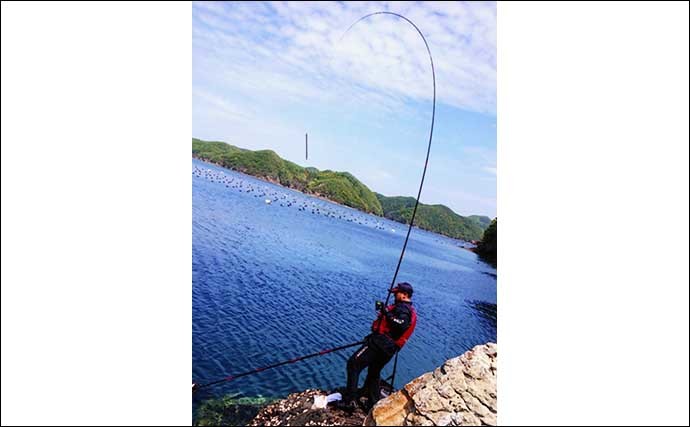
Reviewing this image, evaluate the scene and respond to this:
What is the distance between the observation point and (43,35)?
420cm

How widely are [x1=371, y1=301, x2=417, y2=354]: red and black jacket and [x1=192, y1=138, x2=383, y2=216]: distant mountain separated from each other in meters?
→ 78.2

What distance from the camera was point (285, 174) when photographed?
83.2 m

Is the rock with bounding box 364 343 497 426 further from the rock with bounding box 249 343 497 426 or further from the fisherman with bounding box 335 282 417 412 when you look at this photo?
the fisherman with bounding box 335 282 417 412

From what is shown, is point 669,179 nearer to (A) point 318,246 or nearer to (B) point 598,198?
(B) point 598,198

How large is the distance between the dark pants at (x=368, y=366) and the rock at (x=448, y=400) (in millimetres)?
282

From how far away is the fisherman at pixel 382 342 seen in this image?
4.36 meters

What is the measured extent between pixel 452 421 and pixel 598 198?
2.87 m

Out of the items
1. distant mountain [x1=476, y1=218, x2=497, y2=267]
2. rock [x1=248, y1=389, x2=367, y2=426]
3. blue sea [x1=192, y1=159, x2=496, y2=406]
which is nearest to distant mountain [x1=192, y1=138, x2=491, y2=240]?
distant mountain [x1=476, y1=218, x2=497, y2=267]

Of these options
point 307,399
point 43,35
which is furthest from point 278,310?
point 43,35

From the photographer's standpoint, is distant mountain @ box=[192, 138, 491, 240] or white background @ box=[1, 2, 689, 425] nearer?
white background @ box=[1, 2, 689, 425]

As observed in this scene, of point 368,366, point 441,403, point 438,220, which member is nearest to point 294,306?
point 368,366

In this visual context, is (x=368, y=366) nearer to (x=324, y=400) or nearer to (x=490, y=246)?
(x=324, y=400)

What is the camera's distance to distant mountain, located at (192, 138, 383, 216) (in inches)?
3189

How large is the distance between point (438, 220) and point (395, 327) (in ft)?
258
